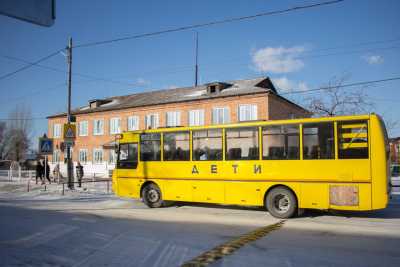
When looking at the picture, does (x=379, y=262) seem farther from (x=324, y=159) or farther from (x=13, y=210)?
(x=13, y=210)

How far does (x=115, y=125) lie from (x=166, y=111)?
7.33 m

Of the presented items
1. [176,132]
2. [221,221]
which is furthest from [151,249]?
[176,132]

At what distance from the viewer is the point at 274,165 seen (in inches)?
463

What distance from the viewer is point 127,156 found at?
1532 cm

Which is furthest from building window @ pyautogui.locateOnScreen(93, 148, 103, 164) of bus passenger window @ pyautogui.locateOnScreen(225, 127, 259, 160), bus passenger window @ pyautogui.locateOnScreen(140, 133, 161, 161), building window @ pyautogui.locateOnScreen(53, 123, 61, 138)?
bus passenger window @ pyautogui.locateOnScreen(225, 127, 259, 160)

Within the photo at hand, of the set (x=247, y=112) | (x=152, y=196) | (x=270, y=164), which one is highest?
(x=247, y=112)

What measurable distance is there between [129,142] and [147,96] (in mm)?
29279

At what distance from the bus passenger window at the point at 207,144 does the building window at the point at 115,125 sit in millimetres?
29977

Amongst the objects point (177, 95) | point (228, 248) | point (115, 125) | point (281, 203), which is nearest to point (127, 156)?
point (281, 203)

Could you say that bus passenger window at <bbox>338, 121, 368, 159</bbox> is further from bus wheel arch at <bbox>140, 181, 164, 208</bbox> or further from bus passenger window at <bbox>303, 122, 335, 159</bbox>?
bus wheel arch at <bbox>140, 181, 164, 208</bbox>

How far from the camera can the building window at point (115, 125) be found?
1657 inches

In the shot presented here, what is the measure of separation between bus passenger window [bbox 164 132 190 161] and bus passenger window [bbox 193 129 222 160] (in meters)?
0.36

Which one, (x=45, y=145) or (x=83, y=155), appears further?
→ (x=83, y=155)

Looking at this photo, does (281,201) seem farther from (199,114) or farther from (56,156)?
(56,156)
